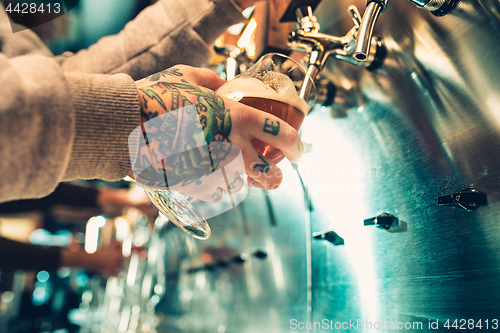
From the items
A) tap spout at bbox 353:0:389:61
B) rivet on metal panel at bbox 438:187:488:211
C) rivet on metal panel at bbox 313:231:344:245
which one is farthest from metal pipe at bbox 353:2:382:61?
rivet on metal panel at bbox 313:231:344:245

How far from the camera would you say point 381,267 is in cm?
57

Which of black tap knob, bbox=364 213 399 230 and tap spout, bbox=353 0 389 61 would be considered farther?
black tap knob, bbox=364 213 399 230

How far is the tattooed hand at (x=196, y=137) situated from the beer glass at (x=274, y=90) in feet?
0.10

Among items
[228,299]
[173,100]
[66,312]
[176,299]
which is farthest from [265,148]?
[66,312]

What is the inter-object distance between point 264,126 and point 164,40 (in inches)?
22.3

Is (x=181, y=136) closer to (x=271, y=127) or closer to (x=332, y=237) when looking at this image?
(x=271, y=127)

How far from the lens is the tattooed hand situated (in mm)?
433

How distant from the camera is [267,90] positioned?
49 centimetres

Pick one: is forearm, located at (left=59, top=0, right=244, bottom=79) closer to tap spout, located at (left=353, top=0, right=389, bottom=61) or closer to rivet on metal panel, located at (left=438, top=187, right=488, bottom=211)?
tap spout, located at (left=353, top=0, right=389, bottom=61)

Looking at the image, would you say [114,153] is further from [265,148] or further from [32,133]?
[265,148]

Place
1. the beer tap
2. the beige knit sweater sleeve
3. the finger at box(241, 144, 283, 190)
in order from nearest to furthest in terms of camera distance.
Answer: the beige knit sweater sleeve < the finger at box(241, 144, 283, 190) < the beer tap

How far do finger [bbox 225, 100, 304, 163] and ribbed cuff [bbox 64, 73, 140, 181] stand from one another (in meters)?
0.13

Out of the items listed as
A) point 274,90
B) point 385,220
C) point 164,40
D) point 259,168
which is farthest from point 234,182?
point 164,40

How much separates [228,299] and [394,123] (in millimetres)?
887
